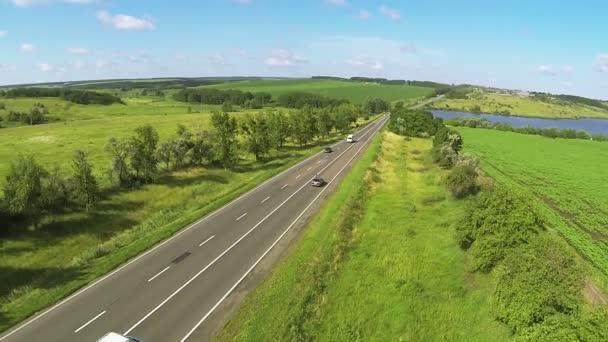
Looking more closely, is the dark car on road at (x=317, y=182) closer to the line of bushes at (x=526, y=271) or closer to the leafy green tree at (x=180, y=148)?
the leafy green tree at (x=180, y=148)

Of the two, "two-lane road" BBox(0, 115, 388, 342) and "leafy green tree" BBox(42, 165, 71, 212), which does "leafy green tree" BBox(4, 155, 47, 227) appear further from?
"two-lane road" BBox(0, 115, 388, 342)

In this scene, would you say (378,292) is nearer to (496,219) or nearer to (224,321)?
(224,321)

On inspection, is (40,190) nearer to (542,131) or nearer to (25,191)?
(25,191)

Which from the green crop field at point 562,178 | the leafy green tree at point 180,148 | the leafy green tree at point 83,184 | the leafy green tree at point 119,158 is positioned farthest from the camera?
the leafy green tree at point 180,148

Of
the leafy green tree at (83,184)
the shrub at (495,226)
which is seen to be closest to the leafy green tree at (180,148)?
the leafy green tree at (83,184)

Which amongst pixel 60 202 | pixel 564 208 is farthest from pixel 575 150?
pixel 60 202

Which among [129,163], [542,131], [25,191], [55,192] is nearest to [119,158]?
[129,163]
